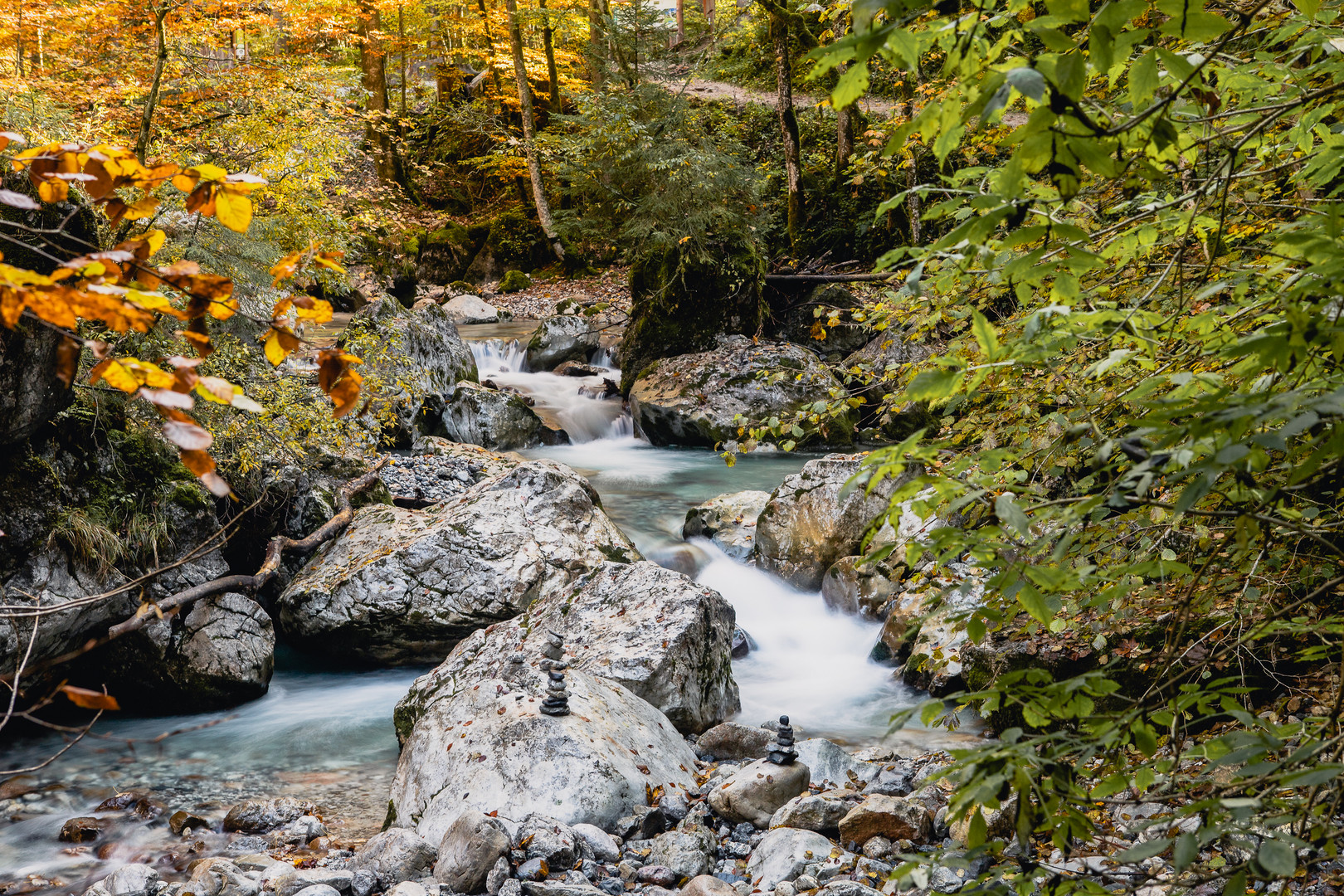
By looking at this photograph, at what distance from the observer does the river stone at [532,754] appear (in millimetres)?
4043

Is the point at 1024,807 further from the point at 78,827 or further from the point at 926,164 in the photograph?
the point at 926,164

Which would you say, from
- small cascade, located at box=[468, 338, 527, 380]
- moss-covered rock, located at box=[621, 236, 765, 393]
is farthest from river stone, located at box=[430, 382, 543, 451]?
small cascade, located at box=[468, 338, 527, 380]

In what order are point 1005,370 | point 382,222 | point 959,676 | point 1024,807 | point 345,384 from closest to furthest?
point 1024,807 → point 345,384 → point 1005,370 → point 959,676 → point 382,222

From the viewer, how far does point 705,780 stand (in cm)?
475

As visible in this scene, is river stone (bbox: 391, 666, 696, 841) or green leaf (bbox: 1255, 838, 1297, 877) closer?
green leaf (bbox: 1255, 838, 1297, 877)

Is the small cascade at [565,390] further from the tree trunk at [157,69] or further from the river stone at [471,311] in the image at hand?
the tree trunk at [157,69]

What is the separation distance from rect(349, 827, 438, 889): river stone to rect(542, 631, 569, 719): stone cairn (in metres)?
0.86

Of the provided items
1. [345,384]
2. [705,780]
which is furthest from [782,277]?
[345,384]

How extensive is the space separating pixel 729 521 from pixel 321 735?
184 inches

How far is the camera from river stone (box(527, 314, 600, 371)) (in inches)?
623

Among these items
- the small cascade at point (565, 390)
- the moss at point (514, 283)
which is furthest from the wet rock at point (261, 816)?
the moss at point (514, 283)

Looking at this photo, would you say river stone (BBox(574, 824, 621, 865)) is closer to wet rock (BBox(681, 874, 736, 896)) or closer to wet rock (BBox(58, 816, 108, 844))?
wet rock (BBox(681, 874, 736, 896))

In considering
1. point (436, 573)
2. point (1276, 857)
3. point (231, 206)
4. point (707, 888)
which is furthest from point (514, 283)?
point (1276, 857)

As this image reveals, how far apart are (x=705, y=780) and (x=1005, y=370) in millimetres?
2835
